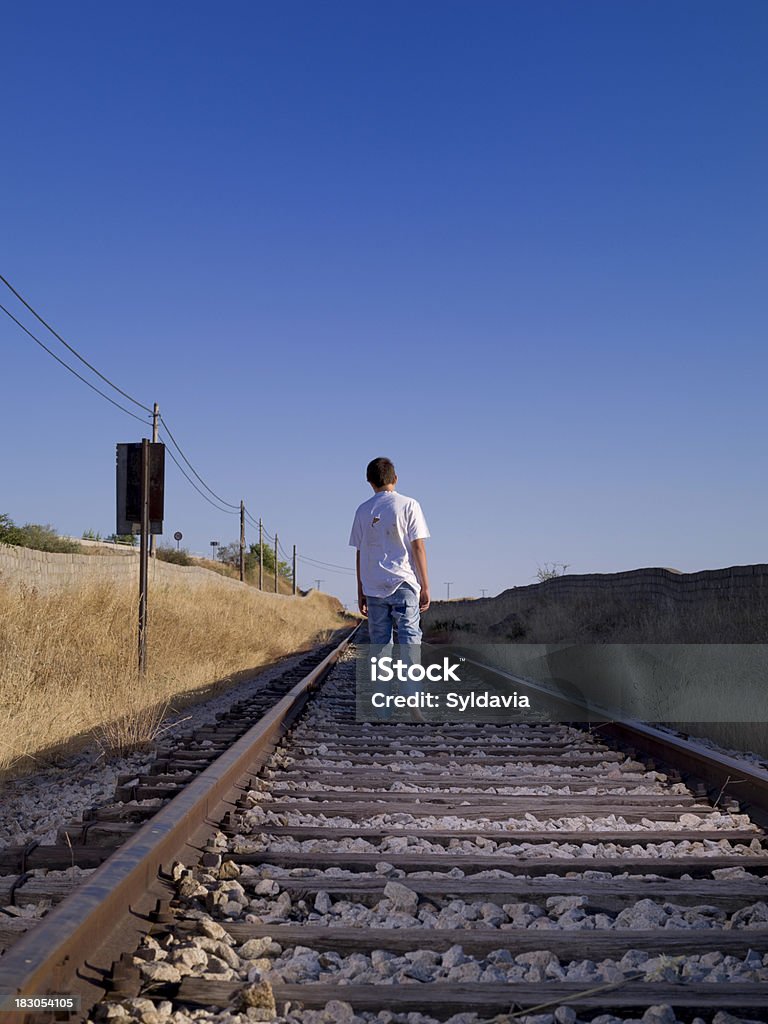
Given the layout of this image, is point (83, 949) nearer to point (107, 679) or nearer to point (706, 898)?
point (706, 898)

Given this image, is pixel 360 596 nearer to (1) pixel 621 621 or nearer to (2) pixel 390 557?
(2) pixel 390 557

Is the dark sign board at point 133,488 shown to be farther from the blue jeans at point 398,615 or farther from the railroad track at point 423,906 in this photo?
the railroad track at point 423,906

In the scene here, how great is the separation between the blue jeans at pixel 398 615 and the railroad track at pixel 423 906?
225 cm

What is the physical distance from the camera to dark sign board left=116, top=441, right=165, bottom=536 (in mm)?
10555

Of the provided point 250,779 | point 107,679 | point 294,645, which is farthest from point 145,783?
point 294,645

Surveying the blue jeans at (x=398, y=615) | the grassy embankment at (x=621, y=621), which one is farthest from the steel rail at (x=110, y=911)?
the grassy embankment at (x=621, y=621)

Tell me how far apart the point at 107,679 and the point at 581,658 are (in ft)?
23.2

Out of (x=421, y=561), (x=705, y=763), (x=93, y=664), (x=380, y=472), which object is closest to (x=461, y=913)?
(x=705, y=763)

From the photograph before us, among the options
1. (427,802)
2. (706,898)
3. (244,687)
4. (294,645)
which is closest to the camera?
(706,898)

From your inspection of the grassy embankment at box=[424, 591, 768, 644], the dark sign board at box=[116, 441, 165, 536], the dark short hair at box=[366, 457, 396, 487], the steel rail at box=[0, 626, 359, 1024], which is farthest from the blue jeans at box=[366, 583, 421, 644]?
the grassy embankment at box=[424, 591, 768, 644]

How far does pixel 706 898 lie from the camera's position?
120 inches

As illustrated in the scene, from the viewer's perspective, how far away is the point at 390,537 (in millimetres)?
7332

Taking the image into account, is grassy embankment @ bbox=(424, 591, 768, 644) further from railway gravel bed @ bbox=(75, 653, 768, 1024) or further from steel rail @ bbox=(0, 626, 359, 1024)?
steel rail @ bbox=(0, 626, 359, 1024)

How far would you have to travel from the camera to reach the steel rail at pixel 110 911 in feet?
6.92
